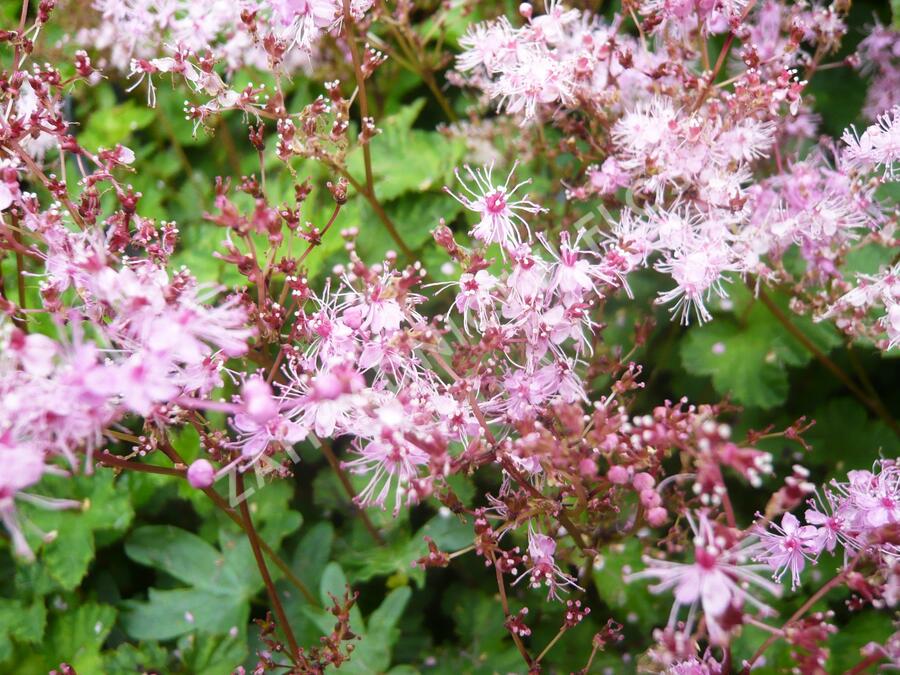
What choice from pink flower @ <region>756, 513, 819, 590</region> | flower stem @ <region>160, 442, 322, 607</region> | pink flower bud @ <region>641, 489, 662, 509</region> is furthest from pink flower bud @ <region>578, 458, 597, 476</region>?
flower stem @ <region>160, 442, 322, 607</region>

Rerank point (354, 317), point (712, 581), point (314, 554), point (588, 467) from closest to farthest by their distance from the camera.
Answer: point (712, 581) < point (588, 467) < point (354, 317) < point (314, 554)

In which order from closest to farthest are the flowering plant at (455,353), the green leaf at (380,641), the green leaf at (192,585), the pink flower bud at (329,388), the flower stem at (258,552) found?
the pink flower bud at (329,388) < the flowering plant at (455,353) < the flower stem at (258,552) < the green leaf at (380,641) < the green leaf at (192,585)

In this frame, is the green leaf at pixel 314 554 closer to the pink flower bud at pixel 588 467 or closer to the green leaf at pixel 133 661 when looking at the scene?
the green leaf at pixel 133 661

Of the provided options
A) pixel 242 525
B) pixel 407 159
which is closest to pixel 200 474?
pixel 242 525

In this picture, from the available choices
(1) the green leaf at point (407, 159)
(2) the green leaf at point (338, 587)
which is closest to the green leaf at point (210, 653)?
(2) the green leaf at point (338, 587)

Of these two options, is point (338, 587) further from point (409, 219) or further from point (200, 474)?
point (409, 219)

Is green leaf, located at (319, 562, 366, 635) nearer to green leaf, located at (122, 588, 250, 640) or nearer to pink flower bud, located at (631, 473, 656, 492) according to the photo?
green leaf, located at (122, 588, 250, 640)

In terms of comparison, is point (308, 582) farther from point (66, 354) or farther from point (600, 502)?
point (66, 354)

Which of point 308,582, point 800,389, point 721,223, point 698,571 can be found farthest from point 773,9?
point 308,582

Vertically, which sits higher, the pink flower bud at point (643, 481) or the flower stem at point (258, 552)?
the pink flower bud at point (643, 481)
